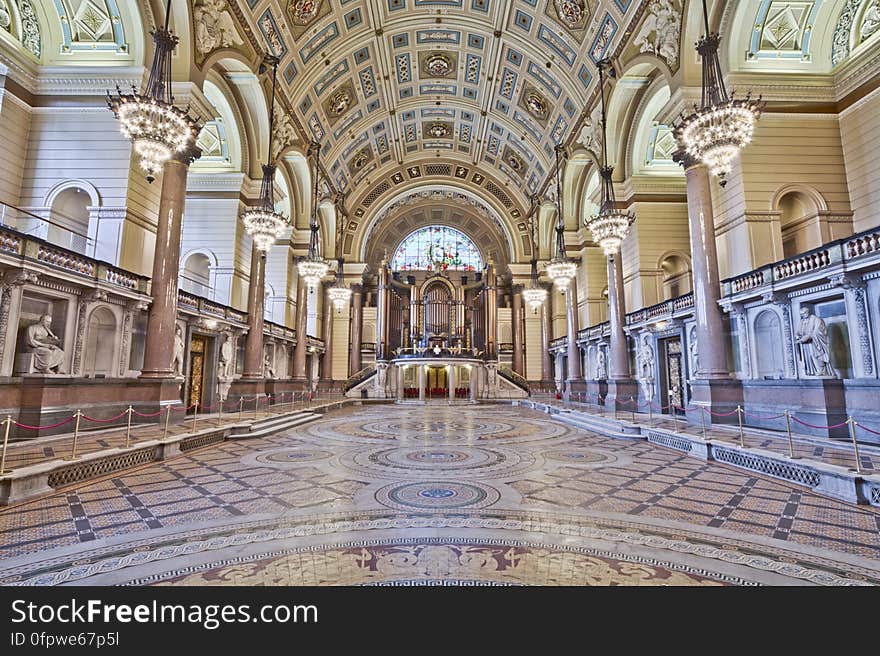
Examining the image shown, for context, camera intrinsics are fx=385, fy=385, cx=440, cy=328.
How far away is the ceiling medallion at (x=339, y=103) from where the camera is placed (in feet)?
57.8

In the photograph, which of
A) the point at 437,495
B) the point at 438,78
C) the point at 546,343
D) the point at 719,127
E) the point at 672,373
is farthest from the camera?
the point at 546,343

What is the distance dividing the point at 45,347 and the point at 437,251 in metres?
23.5

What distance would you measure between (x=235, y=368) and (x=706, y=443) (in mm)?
13026

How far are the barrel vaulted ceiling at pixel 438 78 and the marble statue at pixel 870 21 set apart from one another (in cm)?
508

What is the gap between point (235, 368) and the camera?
12945 millimetres

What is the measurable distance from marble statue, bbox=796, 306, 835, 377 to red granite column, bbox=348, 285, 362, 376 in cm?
2071

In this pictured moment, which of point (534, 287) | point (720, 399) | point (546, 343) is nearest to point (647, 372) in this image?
point (720, 399)

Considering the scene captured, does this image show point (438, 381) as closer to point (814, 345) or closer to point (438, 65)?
point (438, 65)


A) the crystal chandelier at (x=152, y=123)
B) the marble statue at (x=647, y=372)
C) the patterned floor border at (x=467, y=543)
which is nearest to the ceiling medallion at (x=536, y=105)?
the marble statue at (x=647, y=372)

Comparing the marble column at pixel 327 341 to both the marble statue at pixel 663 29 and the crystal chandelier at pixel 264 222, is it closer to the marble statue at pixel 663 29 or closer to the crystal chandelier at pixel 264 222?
the crystal chandelier at pixel 264 222

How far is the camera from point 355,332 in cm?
2481

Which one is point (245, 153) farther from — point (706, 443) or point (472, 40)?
point (706, 443)

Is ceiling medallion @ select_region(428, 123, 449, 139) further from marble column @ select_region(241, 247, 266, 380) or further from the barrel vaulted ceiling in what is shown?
marble column @ select_region(241, 247, 266, 380)

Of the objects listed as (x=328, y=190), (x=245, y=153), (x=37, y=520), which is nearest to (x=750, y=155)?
(x=37, y=520)
